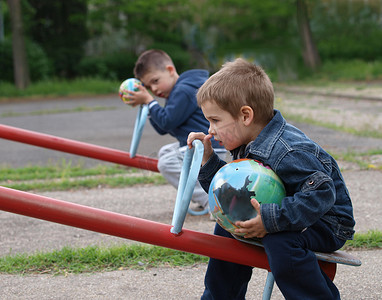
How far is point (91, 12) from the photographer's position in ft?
72.5

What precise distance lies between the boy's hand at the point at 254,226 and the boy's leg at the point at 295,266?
0.13 feet

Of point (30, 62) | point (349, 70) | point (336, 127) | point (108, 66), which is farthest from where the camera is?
point (108, 66)

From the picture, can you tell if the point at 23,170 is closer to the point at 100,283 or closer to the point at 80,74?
the point at 100,283

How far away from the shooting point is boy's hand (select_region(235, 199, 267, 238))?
1880 mm

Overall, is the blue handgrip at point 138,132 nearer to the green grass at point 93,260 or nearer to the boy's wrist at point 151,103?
the boy's wrist at point 151,103

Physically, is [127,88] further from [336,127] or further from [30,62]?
[30,62]

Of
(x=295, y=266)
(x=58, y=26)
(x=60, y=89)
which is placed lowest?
A: (x=60, y=89)

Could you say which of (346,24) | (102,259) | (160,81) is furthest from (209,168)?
(346,24)

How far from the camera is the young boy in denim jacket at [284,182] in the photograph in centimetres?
187

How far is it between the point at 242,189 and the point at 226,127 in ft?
0.97

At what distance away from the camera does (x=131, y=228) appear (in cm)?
207

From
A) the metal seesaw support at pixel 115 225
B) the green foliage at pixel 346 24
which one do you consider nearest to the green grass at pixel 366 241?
the metal seesaw support at pixel 115 225

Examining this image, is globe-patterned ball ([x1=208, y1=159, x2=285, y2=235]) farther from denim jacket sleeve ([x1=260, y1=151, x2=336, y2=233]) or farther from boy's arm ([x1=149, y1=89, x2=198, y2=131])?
boy's arm ([x1=149, y1=89, x2=198, y2=131])

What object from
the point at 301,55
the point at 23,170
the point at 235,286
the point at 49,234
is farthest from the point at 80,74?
the point at 235,286
